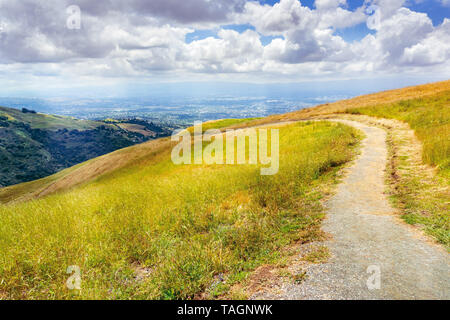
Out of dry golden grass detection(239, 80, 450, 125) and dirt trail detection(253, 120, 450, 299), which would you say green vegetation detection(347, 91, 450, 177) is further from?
dirt trail detection(253, 120, 450, 299)

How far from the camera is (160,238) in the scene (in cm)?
650

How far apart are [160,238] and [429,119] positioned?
78.2ft

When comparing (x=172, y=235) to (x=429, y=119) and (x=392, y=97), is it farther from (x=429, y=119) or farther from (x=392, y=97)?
(x=392, y=97)

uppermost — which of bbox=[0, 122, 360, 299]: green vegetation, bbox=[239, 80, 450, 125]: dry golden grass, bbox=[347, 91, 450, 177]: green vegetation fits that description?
bbox=[239, 80, 450, 125]: dry golden grass

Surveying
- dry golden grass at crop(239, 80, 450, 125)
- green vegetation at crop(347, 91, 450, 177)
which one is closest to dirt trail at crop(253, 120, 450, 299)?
green vegetation at crop(347, 91, 450, 177)

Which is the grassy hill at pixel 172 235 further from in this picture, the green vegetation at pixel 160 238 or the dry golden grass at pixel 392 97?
the dry golden grass at pixel 392 97

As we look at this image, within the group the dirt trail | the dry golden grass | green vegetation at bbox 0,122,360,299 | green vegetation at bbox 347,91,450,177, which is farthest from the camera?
the dry golden grass

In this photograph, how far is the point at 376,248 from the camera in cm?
522

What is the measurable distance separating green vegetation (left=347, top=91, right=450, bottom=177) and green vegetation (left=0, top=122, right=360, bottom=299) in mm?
4499

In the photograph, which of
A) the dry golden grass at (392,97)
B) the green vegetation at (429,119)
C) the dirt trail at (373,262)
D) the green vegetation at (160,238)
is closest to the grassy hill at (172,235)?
the green vegetation at (160,238)

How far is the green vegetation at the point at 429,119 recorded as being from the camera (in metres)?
10.6

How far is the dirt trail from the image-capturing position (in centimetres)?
389

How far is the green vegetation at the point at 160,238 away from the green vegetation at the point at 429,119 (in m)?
4.50

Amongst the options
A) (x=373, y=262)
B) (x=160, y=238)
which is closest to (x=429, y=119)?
(x=373, y=262)
